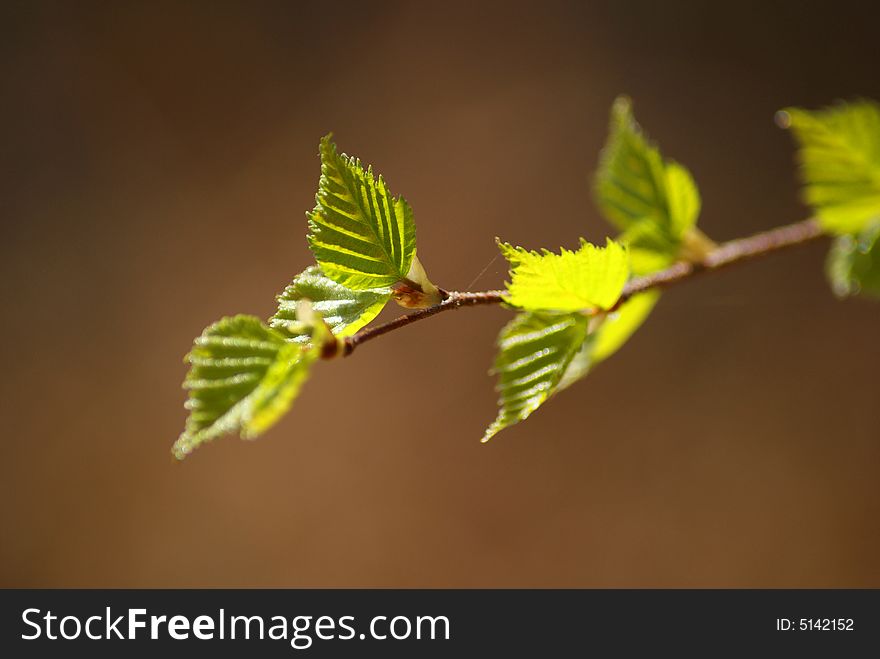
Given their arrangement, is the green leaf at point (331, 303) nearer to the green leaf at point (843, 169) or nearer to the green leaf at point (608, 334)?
the green leaf at point (608, 334)

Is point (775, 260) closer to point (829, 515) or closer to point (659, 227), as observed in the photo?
point (829, 515)

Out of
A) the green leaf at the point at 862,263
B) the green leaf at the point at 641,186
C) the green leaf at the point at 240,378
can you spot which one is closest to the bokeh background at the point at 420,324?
the green leaf at the point at 641,186

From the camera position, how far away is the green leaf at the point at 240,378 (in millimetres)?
306

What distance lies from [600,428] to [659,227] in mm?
1727

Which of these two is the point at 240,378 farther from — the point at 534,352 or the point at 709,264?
the point at 709,264

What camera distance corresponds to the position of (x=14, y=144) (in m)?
2.36

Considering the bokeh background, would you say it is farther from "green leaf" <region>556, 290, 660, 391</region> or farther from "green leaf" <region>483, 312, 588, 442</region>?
"green leaf" <region>483, 312, 588, 442</region>

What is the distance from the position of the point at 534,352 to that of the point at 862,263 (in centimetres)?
20

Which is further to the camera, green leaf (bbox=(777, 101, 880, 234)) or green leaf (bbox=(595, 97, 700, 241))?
green leaf (bbox=(595, 97, 700, 241))

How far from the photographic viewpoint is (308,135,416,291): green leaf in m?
0.40

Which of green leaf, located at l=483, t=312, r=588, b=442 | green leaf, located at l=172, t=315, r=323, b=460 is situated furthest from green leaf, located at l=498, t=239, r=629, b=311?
green leaf, located at l=172, t=315, r=323, b=460

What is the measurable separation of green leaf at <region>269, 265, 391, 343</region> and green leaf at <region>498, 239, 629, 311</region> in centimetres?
7

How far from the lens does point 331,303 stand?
404 millimetres

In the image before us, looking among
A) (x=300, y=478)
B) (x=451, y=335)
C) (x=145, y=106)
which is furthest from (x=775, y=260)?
(x=145, y=106)
